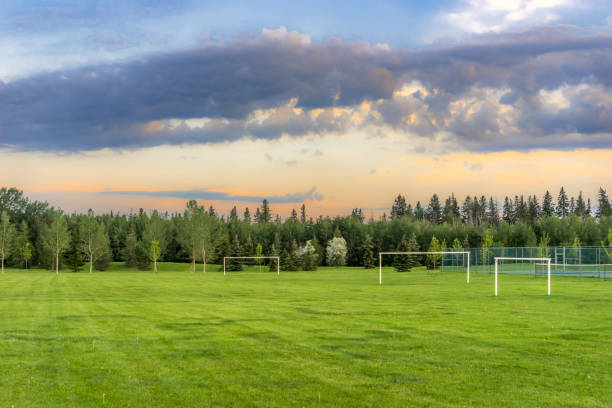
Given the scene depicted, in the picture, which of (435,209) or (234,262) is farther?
(435,209)

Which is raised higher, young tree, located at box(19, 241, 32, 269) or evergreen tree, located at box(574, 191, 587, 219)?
evergreen tree, located at box(574, 191, 587, 219)

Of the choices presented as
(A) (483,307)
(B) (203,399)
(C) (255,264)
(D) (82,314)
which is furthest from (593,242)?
(B) (203,399)

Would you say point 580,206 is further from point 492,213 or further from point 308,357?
point 308,357

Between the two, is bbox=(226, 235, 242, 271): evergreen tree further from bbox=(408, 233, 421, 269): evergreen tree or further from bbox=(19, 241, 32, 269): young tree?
bbox=(19, 241, 32, 269): young tree

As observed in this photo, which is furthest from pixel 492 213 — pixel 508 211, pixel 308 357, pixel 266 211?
pixel 308 357

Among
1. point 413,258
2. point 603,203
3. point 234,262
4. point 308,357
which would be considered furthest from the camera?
point 603,203

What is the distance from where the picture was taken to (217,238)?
4077 inches

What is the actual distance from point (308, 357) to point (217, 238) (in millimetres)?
92164

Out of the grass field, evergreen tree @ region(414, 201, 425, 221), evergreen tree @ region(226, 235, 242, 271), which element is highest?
evergreen tree @ region(414, 201, 425, 221)

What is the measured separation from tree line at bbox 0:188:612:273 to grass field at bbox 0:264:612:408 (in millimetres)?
63500

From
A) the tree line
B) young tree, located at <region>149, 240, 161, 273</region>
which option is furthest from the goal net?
young tree, located at <region>149, 240, 161, 273</region>

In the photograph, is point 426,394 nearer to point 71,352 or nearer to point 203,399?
point 203,399

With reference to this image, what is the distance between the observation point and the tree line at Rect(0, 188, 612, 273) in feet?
319

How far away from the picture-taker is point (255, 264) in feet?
353
